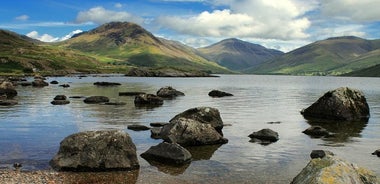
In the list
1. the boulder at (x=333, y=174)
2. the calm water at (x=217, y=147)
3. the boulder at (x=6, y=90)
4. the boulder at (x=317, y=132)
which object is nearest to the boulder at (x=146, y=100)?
the calm water at (x=217, y=147)

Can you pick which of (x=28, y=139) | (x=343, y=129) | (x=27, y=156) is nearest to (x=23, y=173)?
(x=27, y=156)

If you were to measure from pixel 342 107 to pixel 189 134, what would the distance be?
103ft

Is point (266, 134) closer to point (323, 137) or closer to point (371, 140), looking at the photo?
point (323, 137)

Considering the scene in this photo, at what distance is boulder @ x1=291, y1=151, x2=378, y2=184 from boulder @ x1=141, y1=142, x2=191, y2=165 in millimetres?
12300

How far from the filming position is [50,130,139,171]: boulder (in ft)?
92.2

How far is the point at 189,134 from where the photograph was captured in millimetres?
37375

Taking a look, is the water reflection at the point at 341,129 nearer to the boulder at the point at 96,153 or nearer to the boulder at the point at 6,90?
the boulder at the point at 96,153

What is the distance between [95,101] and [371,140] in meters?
51.6

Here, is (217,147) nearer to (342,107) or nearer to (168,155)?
(168,155)

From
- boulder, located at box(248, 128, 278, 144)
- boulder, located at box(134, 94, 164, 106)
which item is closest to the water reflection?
boulder, located at box(248, 128, 278, 144)

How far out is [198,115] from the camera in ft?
146

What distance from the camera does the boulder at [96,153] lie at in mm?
28094

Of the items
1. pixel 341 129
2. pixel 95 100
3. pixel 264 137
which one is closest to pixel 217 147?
pixel 264 137

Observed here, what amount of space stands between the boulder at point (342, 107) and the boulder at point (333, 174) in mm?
42106
